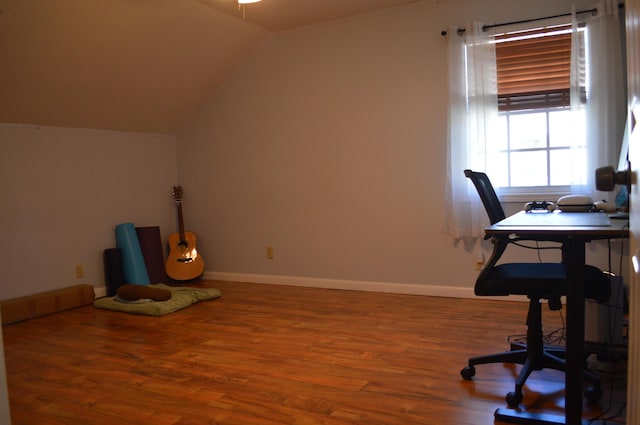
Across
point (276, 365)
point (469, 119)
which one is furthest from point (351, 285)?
point (276, 365)

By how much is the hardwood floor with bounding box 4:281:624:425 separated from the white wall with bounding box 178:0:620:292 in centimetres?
54

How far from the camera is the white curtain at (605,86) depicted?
10.9 feet

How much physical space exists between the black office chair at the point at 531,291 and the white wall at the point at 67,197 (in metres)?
3.32

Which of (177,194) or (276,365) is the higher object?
(177,194)

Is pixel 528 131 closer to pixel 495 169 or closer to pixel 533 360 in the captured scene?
pixel 495 169

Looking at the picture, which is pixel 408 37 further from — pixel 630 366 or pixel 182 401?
pixel 630 366

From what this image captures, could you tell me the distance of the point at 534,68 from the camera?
3.68m

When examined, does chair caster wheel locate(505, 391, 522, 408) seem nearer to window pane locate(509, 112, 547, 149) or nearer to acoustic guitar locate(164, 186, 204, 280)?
window pane locate(509, 112, 547, 149)

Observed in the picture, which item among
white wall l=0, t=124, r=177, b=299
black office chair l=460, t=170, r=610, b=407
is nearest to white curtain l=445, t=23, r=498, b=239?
black office chair l=460, t=170, r=610, b=407

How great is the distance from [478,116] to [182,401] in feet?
8.88

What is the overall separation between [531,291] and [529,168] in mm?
1858

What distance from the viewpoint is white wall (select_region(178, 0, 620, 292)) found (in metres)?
4.05

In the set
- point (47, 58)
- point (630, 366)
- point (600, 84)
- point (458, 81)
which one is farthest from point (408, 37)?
point (630, 366)

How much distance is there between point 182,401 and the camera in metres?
2.31
